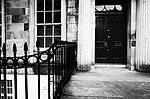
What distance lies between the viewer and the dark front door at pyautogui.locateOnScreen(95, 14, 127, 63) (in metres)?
7.82

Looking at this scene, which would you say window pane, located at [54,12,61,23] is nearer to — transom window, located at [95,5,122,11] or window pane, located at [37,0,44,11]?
window pane, located at [37,0,44,11]

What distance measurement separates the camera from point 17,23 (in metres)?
6.88

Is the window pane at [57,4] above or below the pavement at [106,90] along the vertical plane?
above

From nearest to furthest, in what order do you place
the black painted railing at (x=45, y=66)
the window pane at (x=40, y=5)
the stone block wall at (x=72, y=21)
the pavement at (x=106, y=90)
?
the black painted railing at (x=45, y=66) < the pavement at (x=106, y=90) < the stone block wall at (x=72, y=21) < the window pane at (x=40, y=5)

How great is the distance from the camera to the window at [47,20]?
682cm

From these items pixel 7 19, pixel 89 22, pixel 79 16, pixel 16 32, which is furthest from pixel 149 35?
pixel 7 19

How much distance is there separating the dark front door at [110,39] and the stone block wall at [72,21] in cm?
182

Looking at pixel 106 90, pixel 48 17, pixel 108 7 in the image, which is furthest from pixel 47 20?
pixel 106 90

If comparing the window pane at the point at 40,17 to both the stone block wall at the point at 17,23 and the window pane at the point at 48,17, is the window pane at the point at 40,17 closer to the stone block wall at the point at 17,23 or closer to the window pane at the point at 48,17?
the window pane at the point at 48,17

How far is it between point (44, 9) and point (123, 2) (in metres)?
3.56

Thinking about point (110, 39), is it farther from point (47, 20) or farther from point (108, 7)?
point (47, 20)

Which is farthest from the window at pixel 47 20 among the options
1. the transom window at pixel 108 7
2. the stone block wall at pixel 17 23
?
the transom window at pixel 108 7

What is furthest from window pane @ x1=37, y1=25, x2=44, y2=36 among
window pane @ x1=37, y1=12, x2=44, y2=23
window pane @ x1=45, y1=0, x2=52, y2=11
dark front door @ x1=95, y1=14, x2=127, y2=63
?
dark front door @ x1=95, y1=14, x2=127, y2=63

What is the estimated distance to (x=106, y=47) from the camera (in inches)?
312
